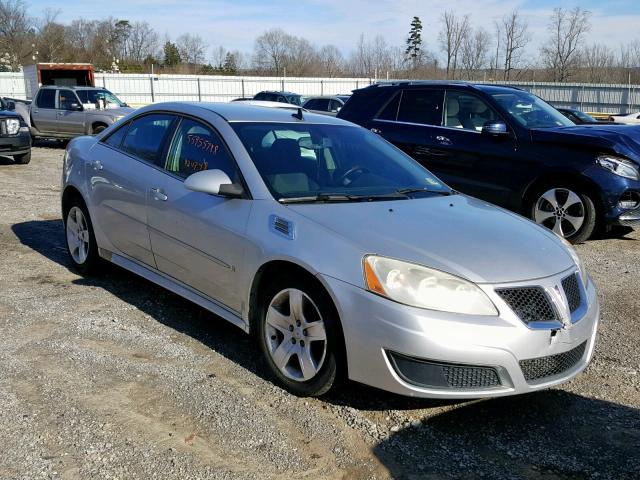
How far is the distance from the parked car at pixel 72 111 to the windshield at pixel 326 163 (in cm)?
1406

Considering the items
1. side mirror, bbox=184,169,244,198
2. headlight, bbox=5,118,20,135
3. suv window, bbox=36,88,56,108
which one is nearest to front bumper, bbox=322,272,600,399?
side mirror, bbox=184,169,244,198

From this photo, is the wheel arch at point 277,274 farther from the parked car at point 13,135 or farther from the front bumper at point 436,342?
the parked car at point 13,135

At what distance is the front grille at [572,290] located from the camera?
332 cm

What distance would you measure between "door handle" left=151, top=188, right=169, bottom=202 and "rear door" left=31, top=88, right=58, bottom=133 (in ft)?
51.1

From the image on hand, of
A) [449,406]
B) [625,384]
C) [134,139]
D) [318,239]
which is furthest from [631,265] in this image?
[134,139]

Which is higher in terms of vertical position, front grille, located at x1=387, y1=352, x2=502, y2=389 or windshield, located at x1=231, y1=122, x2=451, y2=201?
windshield, located at x1=231, y1=122, x2=451, y2=201

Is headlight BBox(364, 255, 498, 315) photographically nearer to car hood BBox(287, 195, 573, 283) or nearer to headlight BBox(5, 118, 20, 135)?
car hood BBox(287, 195, 573, 283)

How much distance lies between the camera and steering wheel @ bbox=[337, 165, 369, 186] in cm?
413

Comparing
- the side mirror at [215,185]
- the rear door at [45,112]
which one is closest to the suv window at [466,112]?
the side mirror at [215,185]

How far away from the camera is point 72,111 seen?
18.0 metres

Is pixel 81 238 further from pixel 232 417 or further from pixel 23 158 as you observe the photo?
pixel 23 158

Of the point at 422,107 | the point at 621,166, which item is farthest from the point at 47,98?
the point at 621,166

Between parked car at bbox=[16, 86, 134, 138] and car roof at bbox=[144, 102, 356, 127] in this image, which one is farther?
parked car at bbox=[16, 86, 134, 138]

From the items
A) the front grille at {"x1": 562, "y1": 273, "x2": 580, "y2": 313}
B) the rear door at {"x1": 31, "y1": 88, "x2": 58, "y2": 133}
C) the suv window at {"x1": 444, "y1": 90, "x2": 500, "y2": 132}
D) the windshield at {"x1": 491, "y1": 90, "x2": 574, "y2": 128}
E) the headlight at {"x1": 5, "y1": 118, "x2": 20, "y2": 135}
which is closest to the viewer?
the front grille at {"x1": 562, "y1": 273, "x2": 580, "y2": 313}
